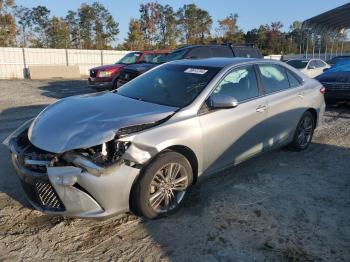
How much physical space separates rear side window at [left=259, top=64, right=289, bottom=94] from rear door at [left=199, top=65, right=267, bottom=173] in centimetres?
23

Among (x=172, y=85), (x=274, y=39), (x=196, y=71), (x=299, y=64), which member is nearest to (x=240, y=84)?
(x=196, y=71)

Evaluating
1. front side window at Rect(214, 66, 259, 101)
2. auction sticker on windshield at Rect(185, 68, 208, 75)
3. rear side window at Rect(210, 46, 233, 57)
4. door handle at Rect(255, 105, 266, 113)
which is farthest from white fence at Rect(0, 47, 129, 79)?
door handle at Rect(255, 105, 266, 113)

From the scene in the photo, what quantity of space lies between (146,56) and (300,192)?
11.3m

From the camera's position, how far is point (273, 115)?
513 cm

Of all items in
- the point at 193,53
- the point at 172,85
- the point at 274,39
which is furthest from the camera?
the point at 274,39

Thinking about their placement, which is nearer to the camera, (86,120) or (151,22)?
(86,120)

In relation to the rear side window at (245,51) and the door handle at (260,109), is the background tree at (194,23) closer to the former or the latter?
the rear side window at (245,51)

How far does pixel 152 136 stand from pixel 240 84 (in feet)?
5.74

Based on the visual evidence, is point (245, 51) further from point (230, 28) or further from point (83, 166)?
point (230, 28)

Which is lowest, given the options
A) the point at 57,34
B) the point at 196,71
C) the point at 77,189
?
the point at 77,189

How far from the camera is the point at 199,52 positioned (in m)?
11.9

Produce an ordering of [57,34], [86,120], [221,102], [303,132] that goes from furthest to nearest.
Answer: [57,34] → [303,132] → [221,102] → [86,120]

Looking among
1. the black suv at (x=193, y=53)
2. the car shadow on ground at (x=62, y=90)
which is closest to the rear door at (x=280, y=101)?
the black suv at (x=193, y=53)

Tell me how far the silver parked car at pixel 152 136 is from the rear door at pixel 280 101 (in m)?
0.02
